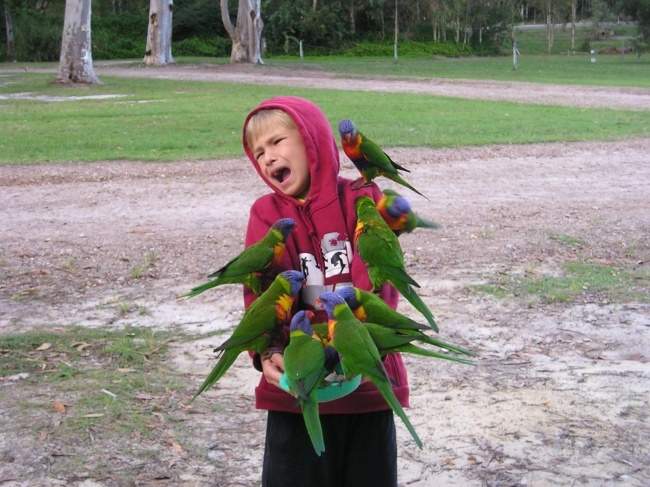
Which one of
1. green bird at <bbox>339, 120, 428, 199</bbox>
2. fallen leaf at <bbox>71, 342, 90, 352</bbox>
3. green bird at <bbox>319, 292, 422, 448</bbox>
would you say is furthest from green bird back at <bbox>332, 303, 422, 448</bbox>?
fallen leaf at <bbox>71, 342, 90, 352</bbox>

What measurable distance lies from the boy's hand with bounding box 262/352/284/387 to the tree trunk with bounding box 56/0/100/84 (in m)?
24.1

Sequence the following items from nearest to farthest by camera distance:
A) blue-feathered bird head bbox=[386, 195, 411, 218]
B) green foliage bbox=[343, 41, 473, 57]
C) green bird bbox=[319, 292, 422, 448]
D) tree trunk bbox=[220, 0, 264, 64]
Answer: green bird bbox=[319, 292, 422, 448], blue-feathered bird head bbox=[386, 195, 411, 218], tree trunk bbox=[220, 0, 264, 64], green foliage bbox=[343, 41, 473, 57]

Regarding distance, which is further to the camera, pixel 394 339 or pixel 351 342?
pixel 394 339

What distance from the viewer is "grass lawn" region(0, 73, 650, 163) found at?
41.1ft

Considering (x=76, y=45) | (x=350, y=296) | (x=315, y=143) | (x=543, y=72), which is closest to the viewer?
(x=350, y=296)

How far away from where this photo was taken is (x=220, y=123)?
15469 mm

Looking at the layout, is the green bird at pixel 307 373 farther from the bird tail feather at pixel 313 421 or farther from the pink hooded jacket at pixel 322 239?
the pink hooded jacket at pixel 322 239

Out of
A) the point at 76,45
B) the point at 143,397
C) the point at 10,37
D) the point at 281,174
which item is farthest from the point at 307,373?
the point at 10,37

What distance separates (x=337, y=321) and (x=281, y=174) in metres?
0.59

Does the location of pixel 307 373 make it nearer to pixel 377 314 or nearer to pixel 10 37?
pixel 377 314

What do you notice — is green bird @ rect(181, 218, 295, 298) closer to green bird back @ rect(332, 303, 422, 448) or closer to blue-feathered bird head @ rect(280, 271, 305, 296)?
blue-feathered bird head @ rect(280, 271, 305, 296)

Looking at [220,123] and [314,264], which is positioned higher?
[314,264]

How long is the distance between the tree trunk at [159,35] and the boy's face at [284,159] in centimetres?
3455

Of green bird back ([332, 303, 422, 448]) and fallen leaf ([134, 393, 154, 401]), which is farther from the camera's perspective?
fallen leaf ([134, 393, 154, 401])
